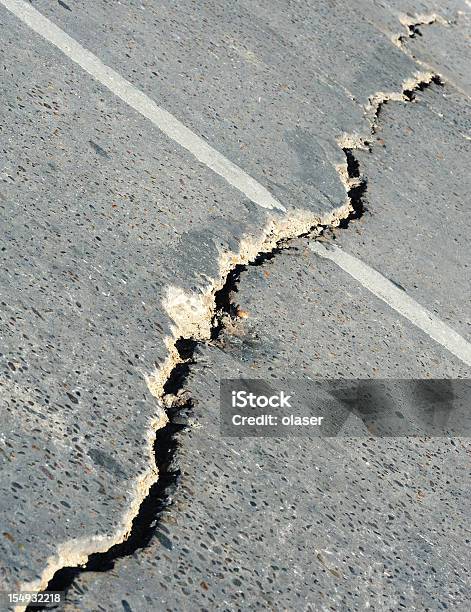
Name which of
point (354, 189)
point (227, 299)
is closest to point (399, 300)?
point (354, 189)

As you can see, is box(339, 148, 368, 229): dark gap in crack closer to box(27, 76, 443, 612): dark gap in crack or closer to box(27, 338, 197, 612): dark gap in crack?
box(27, 76, 443, 612): dark gap in crack

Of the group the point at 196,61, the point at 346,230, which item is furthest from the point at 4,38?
the point at 346,230

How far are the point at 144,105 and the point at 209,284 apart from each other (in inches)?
40.4

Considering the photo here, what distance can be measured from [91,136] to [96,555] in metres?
1.75

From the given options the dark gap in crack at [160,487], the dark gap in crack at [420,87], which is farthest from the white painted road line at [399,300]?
the dark gap in crack at [420,87]

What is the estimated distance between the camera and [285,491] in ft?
8.61

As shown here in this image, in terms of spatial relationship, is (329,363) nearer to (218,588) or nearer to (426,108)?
(218,588)

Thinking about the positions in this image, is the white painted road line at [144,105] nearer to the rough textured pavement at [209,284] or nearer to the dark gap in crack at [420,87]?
the rough textured pavement at [209,284]

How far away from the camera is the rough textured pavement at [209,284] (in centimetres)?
237

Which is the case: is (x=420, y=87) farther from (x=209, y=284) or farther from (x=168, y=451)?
(x=168, y=451)

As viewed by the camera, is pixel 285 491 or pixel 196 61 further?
pixel 196 61

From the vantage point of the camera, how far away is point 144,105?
378 centimetres

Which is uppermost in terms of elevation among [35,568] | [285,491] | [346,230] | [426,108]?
[426,108]

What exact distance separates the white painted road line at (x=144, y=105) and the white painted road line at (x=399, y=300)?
0.96ft
